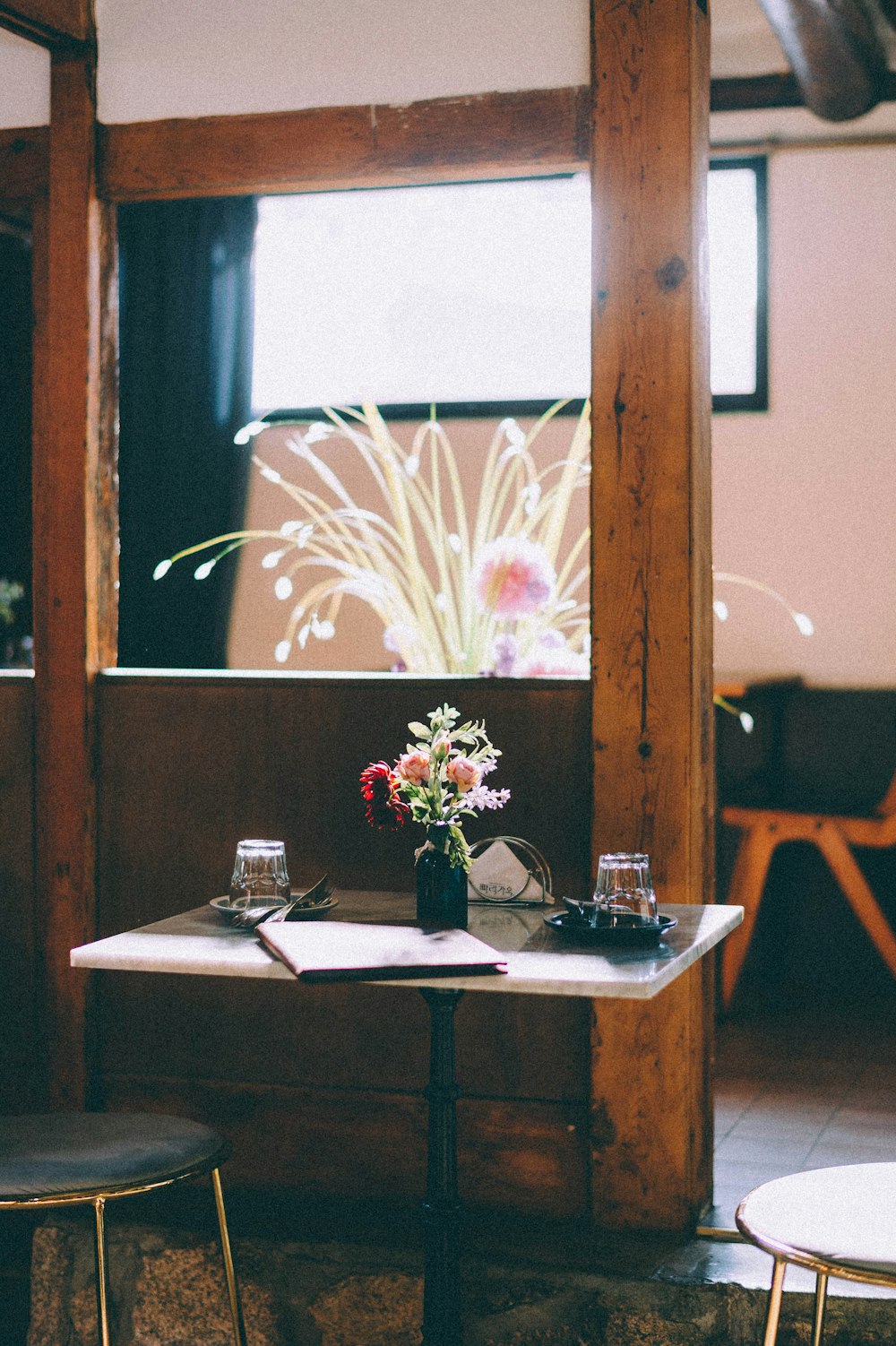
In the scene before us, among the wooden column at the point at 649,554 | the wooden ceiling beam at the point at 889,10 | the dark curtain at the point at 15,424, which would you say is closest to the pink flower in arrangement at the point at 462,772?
the wooden column at the point at 649,554

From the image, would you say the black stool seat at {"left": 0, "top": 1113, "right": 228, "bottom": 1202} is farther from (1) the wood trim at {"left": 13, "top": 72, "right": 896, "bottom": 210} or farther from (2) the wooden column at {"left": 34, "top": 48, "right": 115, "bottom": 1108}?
(1) the wood trim at {"left": 13, "top": 72, "right": 896, "bottom": 210}

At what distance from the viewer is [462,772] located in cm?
209

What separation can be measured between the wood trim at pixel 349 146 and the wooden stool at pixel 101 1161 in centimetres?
170

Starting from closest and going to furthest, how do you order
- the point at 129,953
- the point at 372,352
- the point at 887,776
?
the point at 129,953 < the point at 887,776 < the point at 372,352

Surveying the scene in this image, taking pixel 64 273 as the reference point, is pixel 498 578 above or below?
below

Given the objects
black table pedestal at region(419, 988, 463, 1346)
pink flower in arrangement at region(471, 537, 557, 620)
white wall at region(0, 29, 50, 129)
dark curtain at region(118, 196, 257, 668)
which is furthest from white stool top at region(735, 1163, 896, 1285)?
dark curtain at region(118, 196, 257, 668)

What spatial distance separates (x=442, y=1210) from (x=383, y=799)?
573 millimetres

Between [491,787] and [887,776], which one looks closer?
[491,787]

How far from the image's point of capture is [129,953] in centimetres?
193

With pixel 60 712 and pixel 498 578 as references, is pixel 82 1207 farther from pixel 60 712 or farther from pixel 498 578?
pixel 498 578

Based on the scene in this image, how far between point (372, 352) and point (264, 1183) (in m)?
3.29

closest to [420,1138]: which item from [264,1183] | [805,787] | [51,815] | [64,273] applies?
[264,1183]

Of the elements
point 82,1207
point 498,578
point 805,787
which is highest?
point 498,578

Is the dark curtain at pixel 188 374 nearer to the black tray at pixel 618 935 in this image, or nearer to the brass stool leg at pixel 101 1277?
the brass stool leg at pixel 101 1277
